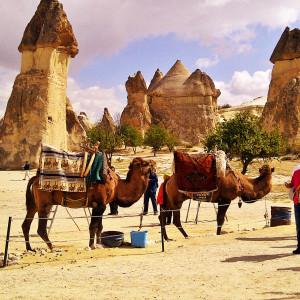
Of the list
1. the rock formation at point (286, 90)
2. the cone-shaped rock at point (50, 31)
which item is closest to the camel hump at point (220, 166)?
the cone-shaped rock at point (50, 31)

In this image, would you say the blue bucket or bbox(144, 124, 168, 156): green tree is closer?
the blue bucket

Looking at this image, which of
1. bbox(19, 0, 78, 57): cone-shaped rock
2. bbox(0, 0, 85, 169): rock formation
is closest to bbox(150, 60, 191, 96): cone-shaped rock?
bbox(19, 0, 78, 57): cone-shaped rock

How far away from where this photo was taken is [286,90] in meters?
38.0

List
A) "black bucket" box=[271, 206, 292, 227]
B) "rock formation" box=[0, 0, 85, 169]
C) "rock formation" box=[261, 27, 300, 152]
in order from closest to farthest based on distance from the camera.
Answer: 1. "black bucket" box=[271, 206, 292, 227]
2. "rock formation" box=[0, 0, 85, 169]
3. "rock formation" box=[261, 27, 300, 152]

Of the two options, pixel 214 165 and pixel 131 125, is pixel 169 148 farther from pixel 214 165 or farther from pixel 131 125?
pixel 214 165

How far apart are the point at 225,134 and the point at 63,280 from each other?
17.0 metres

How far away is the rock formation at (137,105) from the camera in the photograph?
56375 mm

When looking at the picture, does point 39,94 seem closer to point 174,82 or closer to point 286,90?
point 286,90

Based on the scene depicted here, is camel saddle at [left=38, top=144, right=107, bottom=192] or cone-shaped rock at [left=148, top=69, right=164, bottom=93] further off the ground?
cone-shaped rock at [left=148, top=69, right=164, bottom=93]

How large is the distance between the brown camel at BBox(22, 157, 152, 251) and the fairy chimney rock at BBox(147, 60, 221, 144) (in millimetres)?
49874

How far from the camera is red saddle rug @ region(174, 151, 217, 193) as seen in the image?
881 cm

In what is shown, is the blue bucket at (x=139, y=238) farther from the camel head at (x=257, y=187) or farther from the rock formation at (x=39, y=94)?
the rock formation at (x=39, y=94)

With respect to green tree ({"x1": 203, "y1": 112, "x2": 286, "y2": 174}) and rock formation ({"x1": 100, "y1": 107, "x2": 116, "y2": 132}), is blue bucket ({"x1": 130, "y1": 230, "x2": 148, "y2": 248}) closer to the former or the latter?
green tree ({"x1": 203, "y1": 112, "x2": 286, "y2": 174})

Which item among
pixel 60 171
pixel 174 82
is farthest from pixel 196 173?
pixel 174 82
